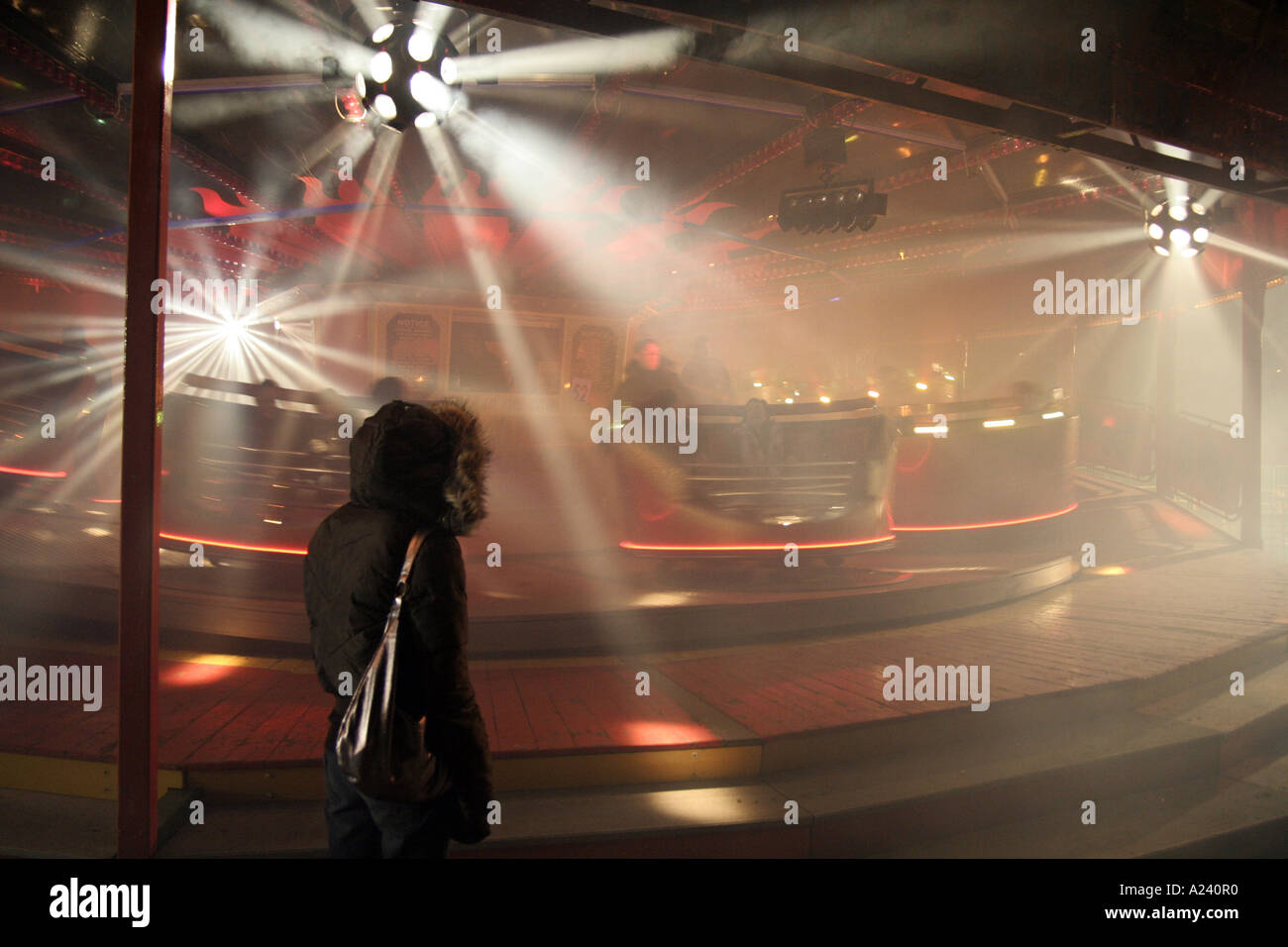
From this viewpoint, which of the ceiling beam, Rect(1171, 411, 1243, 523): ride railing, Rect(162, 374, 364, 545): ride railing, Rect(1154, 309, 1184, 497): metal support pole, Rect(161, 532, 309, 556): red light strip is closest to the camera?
the ceiling beam

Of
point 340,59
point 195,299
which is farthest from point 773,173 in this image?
point 195,299

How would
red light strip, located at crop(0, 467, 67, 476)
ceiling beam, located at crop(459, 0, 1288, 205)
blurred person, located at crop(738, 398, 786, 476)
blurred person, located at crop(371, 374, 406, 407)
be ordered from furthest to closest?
1. red light strip, located at crop(0, 467, 67, 476)
2. blurred person, located at crop(738, 398, 786, 476)
3. blurred person, located at crop(371, 374, 406, 407)
4. ceiling beam, located at crop(459, 0, 1288, 205)

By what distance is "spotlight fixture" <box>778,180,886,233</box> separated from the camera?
618 centimetres

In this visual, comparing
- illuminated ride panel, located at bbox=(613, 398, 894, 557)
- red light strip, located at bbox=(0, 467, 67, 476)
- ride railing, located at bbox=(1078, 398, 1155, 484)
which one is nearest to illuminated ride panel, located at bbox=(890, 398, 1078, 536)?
illuminated ride panel, located at bbox=(613, 398, 894, 557)

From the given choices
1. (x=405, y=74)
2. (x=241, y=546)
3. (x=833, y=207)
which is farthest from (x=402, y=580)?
(x=833, y=207)

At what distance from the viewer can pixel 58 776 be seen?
255cm

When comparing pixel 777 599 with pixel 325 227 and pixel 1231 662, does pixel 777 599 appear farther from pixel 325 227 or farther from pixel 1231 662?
pixel 325 227

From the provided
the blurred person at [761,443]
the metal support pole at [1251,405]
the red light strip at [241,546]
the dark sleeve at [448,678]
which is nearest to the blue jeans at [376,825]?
the dark sleeve at [448,678]

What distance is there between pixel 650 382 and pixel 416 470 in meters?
5.17

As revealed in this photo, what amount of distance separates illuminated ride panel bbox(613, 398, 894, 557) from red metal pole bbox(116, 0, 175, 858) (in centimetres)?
435

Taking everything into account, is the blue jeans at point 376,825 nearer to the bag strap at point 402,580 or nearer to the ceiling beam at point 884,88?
the bag strap at point 402,580

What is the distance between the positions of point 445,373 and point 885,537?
229 inches

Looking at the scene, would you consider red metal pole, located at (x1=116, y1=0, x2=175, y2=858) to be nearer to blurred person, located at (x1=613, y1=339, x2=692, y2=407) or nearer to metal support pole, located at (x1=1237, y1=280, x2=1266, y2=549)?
blurred person, located at (x1=613, y1=339, x2=692, y2=407)

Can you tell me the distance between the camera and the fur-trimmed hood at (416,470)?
163cm
